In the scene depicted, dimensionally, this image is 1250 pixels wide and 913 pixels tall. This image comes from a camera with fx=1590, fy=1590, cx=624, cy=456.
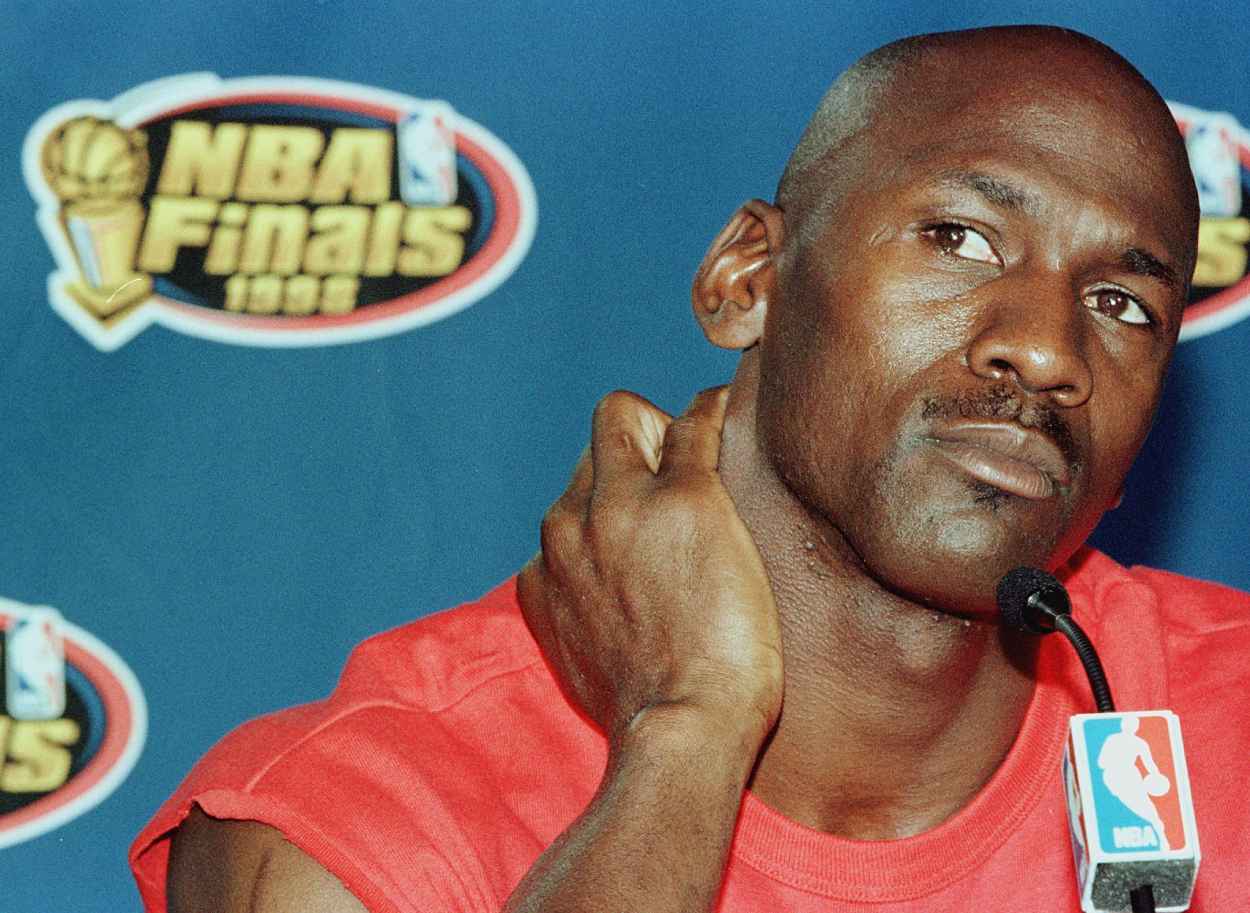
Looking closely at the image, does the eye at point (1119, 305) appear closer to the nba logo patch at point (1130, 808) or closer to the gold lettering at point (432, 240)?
the nba logo patch at point (1130, 808)

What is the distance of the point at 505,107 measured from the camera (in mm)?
2164

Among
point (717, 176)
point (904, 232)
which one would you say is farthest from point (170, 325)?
point (904, 232)

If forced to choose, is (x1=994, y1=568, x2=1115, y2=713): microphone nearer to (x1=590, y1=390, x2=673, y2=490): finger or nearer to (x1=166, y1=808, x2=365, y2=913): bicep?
(x1=590, y1=390, x2=673, y2=490): finger

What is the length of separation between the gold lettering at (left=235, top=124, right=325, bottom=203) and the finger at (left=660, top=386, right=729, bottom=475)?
27.3 inches

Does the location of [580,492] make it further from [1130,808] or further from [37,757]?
[37,757]

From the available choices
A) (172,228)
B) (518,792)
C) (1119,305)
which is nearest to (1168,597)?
(1119,305)

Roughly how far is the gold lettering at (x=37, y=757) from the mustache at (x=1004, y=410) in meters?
1.26

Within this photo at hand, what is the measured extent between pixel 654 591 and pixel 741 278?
1.34ft

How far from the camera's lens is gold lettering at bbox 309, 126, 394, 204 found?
6.91ft

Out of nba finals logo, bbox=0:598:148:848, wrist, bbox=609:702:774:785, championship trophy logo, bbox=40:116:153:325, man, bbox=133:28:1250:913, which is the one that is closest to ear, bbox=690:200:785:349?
man, bbox=133:28:1250:913

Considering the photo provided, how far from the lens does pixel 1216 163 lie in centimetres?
229

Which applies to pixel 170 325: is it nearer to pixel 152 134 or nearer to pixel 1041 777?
pixel 152 134

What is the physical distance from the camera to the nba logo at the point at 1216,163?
2.29m

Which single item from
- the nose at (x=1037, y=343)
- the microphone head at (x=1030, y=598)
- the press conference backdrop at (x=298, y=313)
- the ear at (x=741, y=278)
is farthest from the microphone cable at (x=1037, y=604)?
the press conference backdrop at (x=298, y=313)
